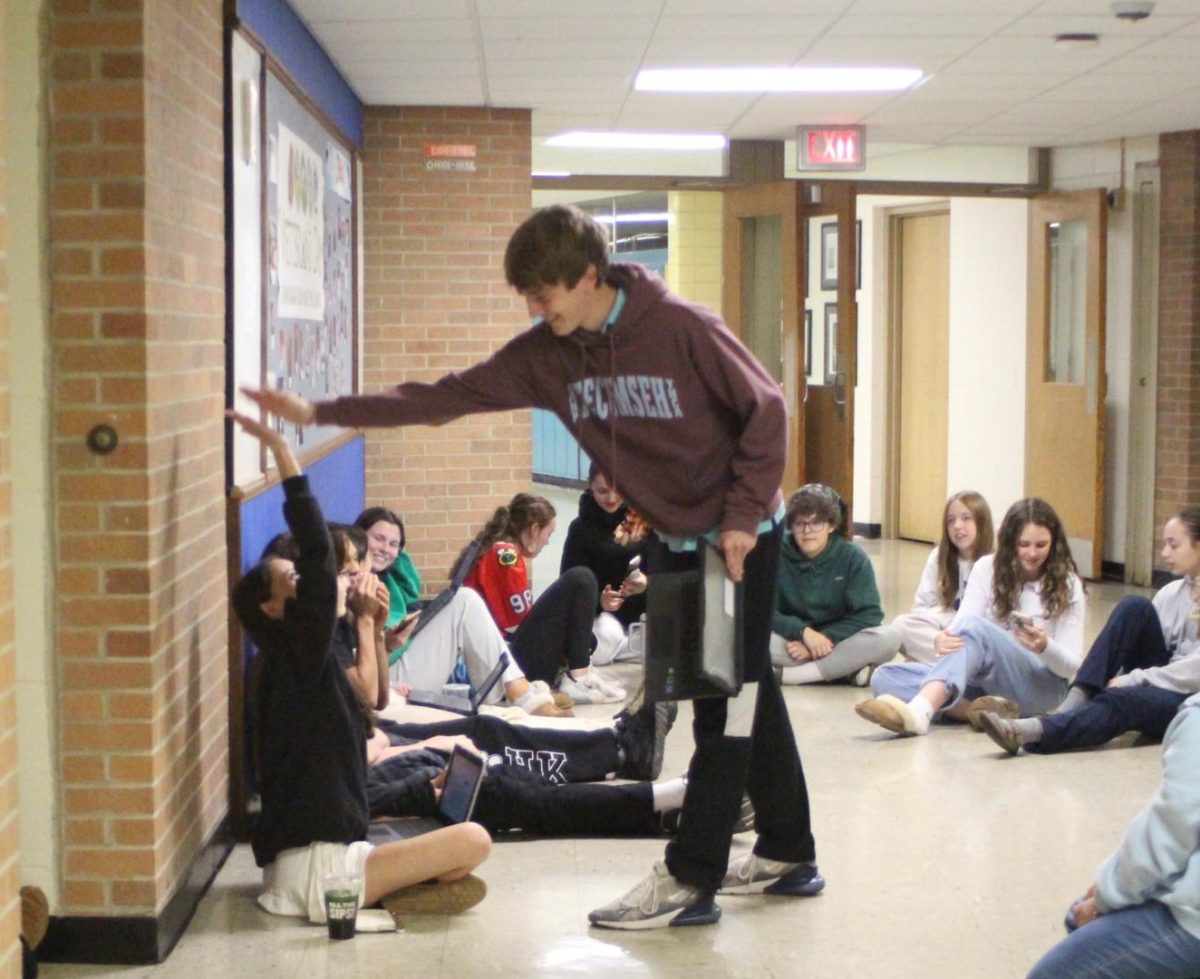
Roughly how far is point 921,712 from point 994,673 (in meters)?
0.36

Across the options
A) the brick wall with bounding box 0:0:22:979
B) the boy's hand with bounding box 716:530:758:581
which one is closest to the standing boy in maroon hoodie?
the boy's hand with bounding box 716:530:758:581

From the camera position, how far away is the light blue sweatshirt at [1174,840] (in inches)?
102

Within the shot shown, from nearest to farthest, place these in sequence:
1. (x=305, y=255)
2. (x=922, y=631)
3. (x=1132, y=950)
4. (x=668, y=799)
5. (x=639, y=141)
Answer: (x=1132, y=950) < (x=668, y=799) < (x=305, y=255) < (x=922, y=631) < (x=639, y=141)

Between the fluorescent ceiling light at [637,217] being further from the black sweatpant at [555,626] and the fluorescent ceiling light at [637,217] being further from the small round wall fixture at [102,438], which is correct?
the small round wall fixture at [102,438]

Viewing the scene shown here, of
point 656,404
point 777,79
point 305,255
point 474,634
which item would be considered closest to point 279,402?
point 656,404

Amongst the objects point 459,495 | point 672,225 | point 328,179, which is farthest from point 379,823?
point 672,225

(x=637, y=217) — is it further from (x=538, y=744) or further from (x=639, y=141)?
(x=538, y=744)

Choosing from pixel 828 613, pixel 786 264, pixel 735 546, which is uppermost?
pixel 786 264

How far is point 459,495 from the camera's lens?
8742mm

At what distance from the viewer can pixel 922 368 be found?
11.8 meters

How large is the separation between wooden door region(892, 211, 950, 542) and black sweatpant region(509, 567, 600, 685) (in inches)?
229

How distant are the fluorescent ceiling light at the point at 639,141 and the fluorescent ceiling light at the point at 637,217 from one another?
4527 millimetres

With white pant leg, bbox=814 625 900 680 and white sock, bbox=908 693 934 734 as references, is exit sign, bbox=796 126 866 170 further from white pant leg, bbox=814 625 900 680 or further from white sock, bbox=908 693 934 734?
white sock, bbox=908 693 934 734

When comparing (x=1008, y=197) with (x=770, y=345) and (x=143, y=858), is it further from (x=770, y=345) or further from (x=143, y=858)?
(x=143, y=858)
